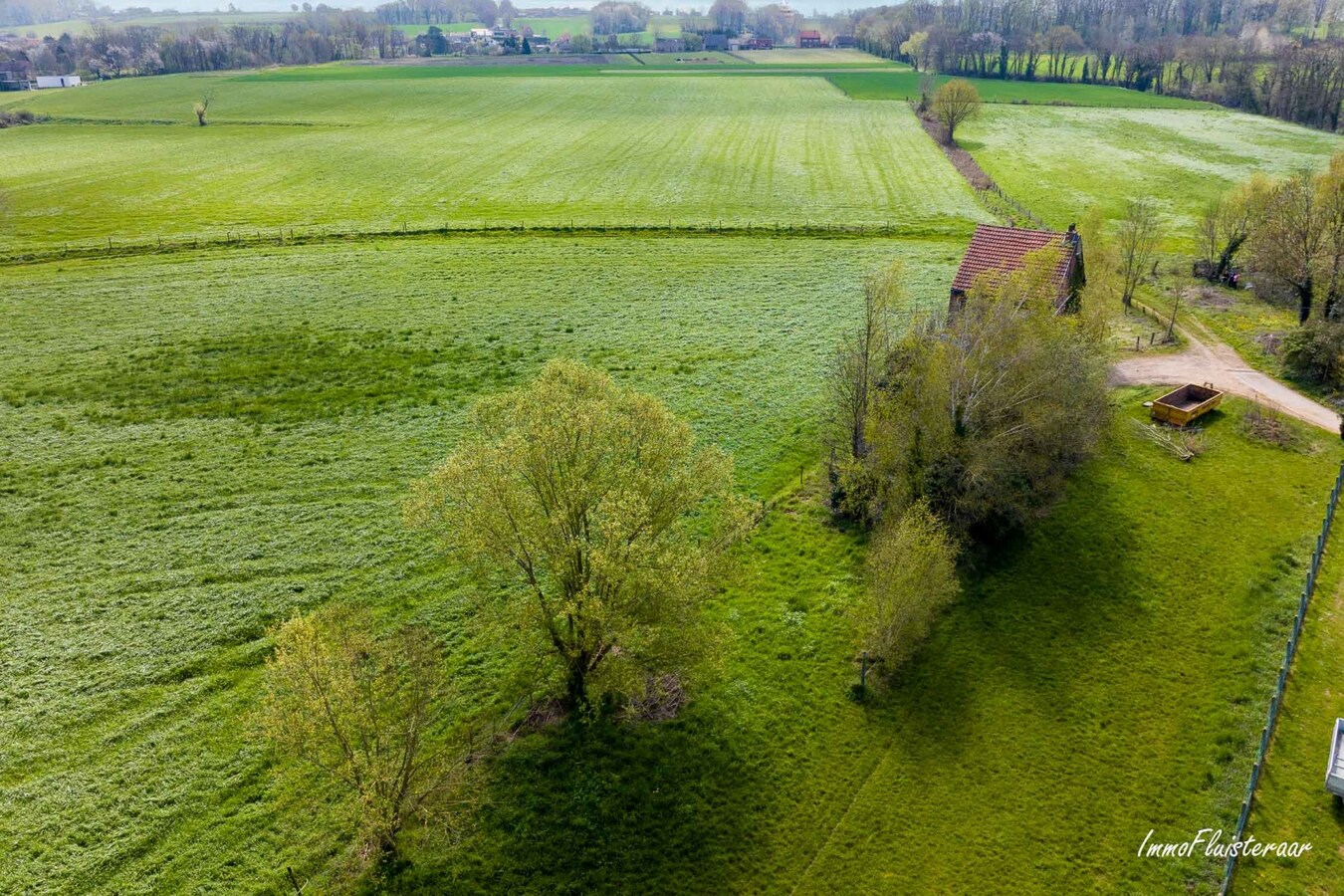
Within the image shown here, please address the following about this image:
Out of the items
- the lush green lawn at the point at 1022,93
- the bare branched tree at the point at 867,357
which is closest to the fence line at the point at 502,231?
the bare branched tree at the point at 867,357

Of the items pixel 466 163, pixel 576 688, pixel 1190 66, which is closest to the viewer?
pixel 576 688

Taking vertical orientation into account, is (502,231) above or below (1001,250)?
below

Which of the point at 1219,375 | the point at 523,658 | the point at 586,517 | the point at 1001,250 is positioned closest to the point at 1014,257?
the point at 1001,250

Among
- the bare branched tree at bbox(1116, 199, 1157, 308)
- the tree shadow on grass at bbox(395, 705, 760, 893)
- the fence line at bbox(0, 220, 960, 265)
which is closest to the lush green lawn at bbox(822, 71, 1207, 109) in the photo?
the fence line at bbox(0, 220, 960, 265)

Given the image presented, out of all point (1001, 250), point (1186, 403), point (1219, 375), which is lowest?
point (1186, 403)

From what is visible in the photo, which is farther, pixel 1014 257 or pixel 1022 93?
pixel 1022 93

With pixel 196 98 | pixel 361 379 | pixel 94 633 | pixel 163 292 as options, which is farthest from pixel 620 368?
pixel 196 98

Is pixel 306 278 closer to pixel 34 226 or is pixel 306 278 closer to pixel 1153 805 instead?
pixel 34 226

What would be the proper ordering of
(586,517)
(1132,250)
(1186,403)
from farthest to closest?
(1132,250) → (1186,403) → (586,517)

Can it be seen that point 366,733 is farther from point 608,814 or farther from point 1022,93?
point 1022,93
